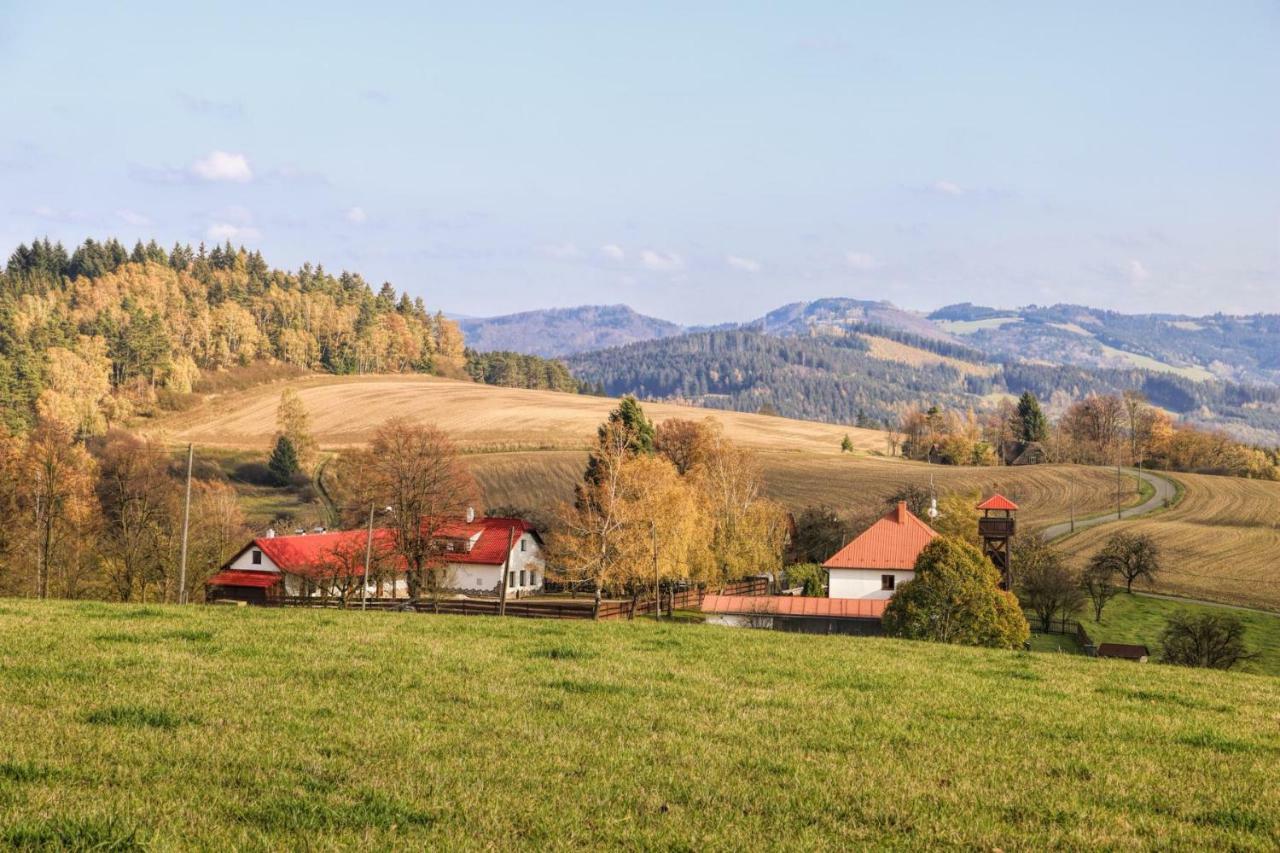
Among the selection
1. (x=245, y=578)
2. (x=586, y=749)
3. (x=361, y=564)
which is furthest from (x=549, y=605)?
(x=586, y=749)

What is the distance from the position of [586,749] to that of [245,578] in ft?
248

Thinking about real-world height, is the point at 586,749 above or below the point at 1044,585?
above

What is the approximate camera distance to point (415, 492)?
71.5 metres

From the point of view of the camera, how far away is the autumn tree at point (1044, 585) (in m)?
74.3

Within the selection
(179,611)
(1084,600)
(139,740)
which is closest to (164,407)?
(1084,600)

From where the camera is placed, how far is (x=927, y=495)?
114m

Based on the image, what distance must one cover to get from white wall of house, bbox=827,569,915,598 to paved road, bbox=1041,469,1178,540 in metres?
44.7

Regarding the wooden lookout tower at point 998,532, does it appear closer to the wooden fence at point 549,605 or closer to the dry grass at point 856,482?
the wooden fence at point 549,605

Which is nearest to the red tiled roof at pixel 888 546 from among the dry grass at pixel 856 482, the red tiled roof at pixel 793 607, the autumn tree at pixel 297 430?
the red tiled roof at pixel 793 607

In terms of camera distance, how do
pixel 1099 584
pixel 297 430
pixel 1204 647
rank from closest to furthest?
pixel 1204 647 < pixel 1099 584 < pixel 297 430

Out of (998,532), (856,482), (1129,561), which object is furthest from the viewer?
(856,482)

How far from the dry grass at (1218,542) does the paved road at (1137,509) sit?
7.11 feet

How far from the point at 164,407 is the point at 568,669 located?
182882mm

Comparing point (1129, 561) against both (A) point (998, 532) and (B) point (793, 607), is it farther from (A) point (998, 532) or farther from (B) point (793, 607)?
Result: (B) point (793, 607)
